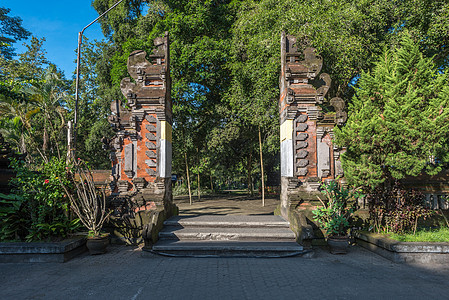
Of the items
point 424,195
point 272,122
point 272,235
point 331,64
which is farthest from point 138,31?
point 424,195

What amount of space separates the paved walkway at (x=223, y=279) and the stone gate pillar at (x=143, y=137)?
7.11ft

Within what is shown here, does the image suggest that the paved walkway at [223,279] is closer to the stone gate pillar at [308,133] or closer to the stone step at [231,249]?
the stone step at [231,249]

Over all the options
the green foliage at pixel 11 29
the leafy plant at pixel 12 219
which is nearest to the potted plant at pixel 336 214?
the leafy plant at pixel 12 219

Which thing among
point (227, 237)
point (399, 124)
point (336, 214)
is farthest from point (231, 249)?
point (399, 124)

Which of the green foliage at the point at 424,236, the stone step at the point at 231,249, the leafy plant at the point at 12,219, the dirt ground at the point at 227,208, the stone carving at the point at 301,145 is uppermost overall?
the stone carving at the point at 301,145

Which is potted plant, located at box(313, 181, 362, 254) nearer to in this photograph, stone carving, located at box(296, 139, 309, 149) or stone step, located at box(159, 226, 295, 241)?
stone step, located at box(159, 226, 295, 241)

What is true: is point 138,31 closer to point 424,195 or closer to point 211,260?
point 211,260

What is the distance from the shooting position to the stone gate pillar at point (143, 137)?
7.78m

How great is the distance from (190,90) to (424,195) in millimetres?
12812

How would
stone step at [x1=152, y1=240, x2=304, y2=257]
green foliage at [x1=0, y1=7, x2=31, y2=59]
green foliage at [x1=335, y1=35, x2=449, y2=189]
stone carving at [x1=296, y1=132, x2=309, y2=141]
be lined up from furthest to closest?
1. green foliage at [x1=0, y1=7, x2=31, y2=59]
2. stone carving at [x1=296, y1=132, x2=309, y2=141]
3. stone step at [x1=152, y1=240, x2=304, y2=257]
4. green foliage at [x1=335, y1=35, x2=449, y2=189]

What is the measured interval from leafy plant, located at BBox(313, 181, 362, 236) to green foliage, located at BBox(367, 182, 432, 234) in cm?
53

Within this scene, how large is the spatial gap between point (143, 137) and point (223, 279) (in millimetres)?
4705

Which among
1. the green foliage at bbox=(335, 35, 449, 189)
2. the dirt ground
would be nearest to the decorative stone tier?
the dirt ground

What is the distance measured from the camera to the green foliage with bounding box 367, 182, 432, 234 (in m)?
6.54
